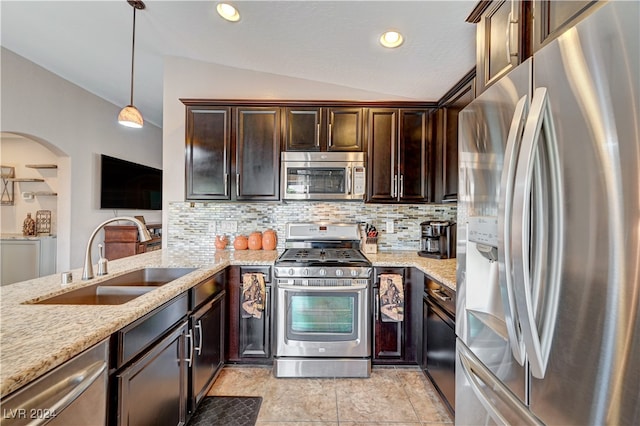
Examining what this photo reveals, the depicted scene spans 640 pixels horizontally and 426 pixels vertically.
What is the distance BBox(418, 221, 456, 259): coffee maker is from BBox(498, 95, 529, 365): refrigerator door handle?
5.62ft

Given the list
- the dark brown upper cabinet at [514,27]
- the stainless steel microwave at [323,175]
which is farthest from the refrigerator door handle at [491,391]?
the stainless steel microwave at [323,175]

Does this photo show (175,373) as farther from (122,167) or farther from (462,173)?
(122,167)

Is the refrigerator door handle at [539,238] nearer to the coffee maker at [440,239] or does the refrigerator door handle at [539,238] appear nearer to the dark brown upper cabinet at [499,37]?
the dark brown upper cabinet at [499,37]

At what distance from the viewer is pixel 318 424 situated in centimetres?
179

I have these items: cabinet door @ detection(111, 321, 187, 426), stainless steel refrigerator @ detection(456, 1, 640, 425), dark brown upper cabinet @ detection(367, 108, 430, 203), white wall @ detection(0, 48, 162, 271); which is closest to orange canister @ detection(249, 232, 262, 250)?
dark brown upper cabinet @ detection(367, 108, 430, 203)

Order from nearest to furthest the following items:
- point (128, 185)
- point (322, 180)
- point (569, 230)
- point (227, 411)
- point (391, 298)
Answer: point (569, 230) < point (227, 411) < point (391, 298) < point (322, 180) < point (128, 185)

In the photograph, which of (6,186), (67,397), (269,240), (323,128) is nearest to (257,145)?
(323,128)

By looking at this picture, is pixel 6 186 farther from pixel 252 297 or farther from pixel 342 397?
pixel 342 397

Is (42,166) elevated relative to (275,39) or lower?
lower

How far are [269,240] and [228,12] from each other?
1938mm

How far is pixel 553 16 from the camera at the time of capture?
0.96 meters

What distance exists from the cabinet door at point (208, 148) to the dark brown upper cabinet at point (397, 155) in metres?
1.37

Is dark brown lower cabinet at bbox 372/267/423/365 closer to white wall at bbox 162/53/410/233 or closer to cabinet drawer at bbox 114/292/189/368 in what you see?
cabinet drawer at bbox 114/292/189/368

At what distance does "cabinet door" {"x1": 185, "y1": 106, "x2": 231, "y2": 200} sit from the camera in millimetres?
2721
